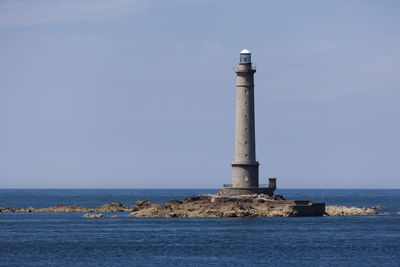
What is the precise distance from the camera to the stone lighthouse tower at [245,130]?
3211 inches

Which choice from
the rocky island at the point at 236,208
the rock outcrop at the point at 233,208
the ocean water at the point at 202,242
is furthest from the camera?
the rocky island at the point at 236,208

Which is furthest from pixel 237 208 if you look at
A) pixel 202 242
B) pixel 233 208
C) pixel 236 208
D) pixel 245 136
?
pixel 202 242

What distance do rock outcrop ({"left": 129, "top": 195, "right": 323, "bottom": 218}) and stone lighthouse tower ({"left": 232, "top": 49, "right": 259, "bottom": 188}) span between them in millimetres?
2613

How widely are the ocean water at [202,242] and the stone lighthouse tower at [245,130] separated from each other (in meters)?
5.84

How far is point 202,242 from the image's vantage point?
60625 millimetres

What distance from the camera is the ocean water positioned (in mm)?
51531

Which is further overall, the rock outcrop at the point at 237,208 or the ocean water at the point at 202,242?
the rock outcrop at the point at 237,208

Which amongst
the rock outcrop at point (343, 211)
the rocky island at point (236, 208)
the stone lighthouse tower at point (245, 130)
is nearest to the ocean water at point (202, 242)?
the rocky island at point (236, 208)

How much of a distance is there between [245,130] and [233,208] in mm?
8090

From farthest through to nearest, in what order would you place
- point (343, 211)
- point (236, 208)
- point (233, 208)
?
point (343, 211), point (233, 208), point (236, 208)

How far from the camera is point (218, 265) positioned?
49.0 metres

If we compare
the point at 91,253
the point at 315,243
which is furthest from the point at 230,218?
the point at 91,253

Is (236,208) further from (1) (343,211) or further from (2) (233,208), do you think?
(1) (343,211)

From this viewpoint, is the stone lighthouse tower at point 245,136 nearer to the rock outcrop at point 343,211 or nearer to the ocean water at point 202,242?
the ocean water at point 202,242
